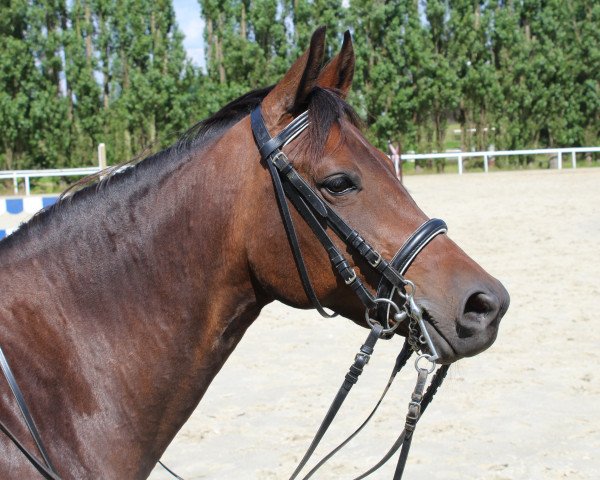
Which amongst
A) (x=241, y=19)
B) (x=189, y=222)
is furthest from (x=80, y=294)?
(x=241, y=19)

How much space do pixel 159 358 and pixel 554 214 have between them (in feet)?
44.7

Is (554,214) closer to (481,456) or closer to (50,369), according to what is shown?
Answer: (481,456)

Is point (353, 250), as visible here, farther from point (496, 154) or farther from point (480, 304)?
point (496, 154)

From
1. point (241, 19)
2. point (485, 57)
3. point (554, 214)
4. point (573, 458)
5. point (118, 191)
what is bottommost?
point (573, 458)

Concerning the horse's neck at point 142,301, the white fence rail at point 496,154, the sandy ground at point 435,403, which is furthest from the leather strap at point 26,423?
the white fence rail at point 496,154

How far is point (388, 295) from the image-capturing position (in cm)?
215

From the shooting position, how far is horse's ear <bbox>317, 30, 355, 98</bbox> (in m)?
2.43

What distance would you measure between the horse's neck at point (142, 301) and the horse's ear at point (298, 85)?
0.28m

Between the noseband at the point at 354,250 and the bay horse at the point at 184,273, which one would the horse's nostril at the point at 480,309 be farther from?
the noseband at the point at 354,250

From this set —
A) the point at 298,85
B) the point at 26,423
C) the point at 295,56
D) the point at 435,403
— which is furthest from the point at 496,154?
the point at 26,423

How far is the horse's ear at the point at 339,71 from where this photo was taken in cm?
243

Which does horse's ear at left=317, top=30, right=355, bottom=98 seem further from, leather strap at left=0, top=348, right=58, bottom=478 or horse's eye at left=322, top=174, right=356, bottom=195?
leather strap at left=0, top=348, right=58, bottom=478

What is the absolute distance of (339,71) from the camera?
2461 millimetres

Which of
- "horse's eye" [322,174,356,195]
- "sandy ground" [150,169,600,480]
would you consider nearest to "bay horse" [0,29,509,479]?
"horse's eye" [322,174,356,195]
